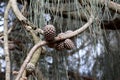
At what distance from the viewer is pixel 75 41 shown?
42.7 inches

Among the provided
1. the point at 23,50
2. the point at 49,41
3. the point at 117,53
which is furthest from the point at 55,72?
the point at 49,41

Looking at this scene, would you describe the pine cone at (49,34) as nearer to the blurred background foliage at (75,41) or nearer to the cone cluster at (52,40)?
the cone cluster at (52,40)

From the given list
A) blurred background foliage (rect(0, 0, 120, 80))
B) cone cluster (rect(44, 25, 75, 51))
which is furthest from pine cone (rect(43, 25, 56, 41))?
blurred background foliage (rect(0, 0, 120, 80))

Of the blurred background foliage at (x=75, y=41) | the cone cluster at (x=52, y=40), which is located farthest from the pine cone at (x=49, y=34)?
the blurred background foliage at (x=75, y=41)

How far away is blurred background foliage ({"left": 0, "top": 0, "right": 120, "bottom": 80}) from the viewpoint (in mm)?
763

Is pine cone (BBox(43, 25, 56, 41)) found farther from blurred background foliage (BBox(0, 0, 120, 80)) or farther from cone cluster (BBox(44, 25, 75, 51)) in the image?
blurred background foliage (BBox(0, 0, 120, 80))

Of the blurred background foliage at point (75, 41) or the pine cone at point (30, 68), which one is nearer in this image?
the pine cone at point (30, 68)

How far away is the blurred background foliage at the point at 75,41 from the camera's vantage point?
30.0 inches

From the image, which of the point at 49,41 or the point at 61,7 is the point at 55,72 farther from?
the point at 49,41

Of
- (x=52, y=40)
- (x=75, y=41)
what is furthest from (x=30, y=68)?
(x=75, y=41)

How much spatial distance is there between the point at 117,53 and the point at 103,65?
0.08 meters

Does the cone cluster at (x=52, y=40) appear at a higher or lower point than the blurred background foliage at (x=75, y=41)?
higher

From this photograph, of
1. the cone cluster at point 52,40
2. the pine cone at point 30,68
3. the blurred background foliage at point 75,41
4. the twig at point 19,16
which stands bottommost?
the blurred background foliage at point 75,41

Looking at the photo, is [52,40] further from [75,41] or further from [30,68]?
[75,41]
